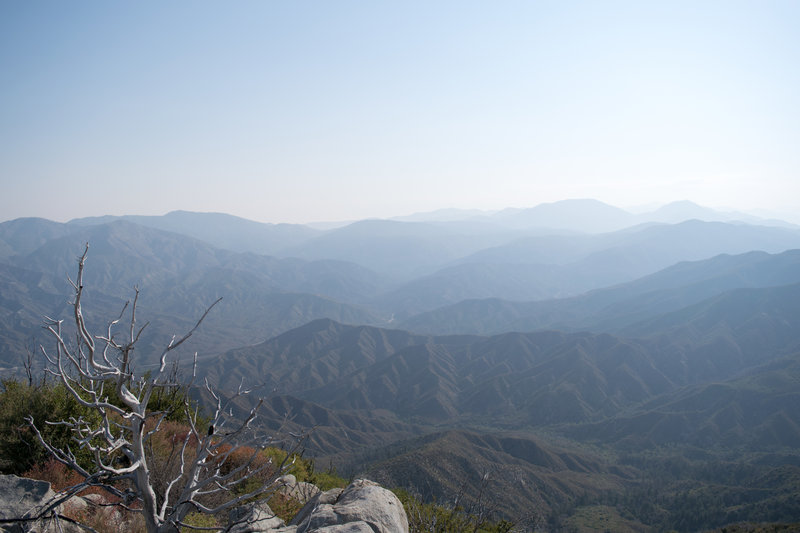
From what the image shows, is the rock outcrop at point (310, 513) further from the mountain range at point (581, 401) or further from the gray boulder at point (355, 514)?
the mountain range at point (581, 401)

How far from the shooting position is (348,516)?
746 cm

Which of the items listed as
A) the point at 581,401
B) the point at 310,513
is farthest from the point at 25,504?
the point at 581,401

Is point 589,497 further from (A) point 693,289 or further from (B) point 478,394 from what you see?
(A) point 693,289

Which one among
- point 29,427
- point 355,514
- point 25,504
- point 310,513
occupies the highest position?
A: point 25,504

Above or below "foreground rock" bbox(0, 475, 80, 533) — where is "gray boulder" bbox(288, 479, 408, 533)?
below

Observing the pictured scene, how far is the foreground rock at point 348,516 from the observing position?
7034 millimetres

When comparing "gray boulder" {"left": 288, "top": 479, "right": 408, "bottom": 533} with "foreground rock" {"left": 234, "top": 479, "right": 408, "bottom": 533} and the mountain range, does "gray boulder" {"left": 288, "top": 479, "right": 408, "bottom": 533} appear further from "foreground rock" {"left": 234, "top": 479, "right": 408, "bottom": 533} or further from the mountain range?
the mountain range

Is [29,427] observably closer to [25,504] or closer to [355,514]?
[25,504]

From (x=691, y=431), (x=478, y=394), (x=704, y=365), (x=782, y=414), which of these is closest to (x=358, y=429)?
(x=478, y=394)

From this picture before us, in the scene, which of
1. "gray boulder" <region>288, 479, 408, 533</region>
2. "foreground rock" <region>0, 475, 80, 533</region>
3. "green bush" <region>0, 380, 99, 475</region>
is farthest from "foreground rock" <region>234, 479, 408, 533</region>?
"green bush" <region>0, 380, 99, 475</region>

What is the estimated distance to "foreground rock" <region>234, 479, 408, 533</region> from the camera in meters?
7.03

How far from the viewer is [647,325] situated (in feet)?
500

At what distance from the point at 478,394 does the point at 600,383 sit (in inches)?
1318

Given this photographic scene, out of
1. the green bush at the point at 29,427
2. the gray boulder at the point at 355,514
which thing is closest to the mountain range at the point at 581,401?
the green bush at the point at 29,427
